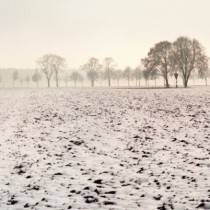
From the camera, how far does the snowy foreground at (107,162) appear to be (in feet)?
27.7

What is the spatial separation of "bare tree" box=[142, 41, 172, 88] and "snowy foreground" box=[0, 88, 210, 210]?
50.9m

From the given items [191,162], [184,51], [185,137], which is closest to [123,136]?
[185,137]

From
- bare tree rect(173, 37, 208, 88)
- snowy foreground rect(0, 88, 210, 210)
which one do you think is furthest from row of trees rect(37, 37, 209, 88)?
snowy foreground rect(0, 88, 210, 210)

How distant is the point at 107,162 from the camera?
12289mm

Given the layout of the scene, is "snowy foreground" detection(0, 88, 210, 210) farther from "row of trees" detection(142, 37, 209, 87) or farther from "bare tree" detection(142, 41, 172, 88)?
"bare tree" detection(142, 41, 172, 88)

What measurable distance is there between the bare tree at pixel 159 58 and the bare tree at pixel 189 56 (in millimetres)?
2269

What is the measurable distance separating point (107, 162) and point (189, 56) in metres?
61.9

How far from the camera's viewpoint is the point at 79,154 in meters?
13.5

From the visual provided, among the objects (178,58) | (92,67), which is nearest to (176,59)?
(178,58)

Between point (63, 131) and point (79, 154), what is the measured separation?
16.2 ft

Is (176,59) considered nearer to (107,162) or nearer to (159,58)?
(159,58)

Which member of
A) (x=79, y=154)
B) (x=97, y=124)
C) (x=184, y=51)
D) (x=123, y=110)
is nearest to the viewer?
(x=79, y=154)

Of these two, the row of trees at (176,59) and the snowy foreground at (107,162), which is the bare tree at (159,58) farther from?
the snowy foreground at (107,162)

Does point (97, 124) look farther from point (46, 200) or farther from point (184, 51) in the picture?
point (184, 51)
